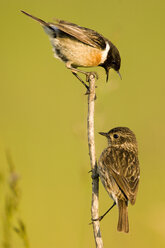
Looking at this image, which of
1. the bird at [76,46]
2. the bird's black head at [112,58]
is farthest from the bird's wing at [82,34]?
the bird's black head at [112,58]

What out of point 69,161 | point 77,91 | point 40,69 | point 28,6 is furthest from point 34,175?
point 28,6

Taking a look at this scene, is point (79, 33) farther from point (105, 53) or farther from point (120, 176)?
point (120, 176)

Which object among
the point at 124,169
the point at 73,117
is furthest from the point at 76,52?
the point at 124,169

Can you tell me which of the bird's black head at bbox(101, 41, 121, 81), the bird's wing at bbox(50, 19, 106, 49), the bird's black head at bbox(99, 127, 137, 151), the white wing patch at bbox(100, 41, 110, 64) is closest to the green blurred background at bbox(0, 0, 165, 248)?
the bird's black head at bbox(101, 41, 121, 81)

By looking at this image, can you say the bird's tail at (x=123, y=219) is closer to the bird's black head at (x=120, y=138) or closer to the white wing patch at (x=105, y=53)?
the bird's black head at (x=120, y=138)

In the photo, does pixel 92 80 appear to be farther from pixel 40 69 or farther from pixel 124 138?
pixel 40 69

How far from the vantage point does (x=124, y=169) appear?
504 cm

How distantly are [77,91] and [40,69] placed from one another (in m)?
1.11

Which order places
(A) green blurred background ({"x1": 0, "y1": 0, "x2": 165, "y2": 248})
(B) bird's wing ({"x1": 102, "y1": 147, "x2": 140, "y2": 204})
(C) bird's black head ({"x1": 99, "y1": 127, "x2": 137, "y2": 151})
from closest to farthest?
1. (B) bird's wing ({"x1": 102, "y1": 147, "x2": 140, "y2": 204})
2. (C) bird's black head ({"x1": 99, "y1": 127, "x2": 137, "y2": 151})
3. (A) green blurred background ({"x1": 0, "y1": 0, "x2": 165, "y2": 248})

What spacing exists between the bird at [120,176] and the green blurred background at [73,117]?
284 millimetres

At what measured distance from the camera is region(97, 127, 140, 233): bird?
466cm

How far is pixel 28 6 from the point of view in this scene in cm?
1165

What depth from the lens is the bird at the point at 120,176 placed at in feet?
15.3

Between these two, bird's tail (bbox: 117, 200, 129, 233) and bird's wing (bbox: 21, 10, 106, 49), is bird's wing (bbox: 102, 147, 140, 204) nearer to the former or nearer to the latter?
bird's tail (bbox: 117, 200, 129, 233)
